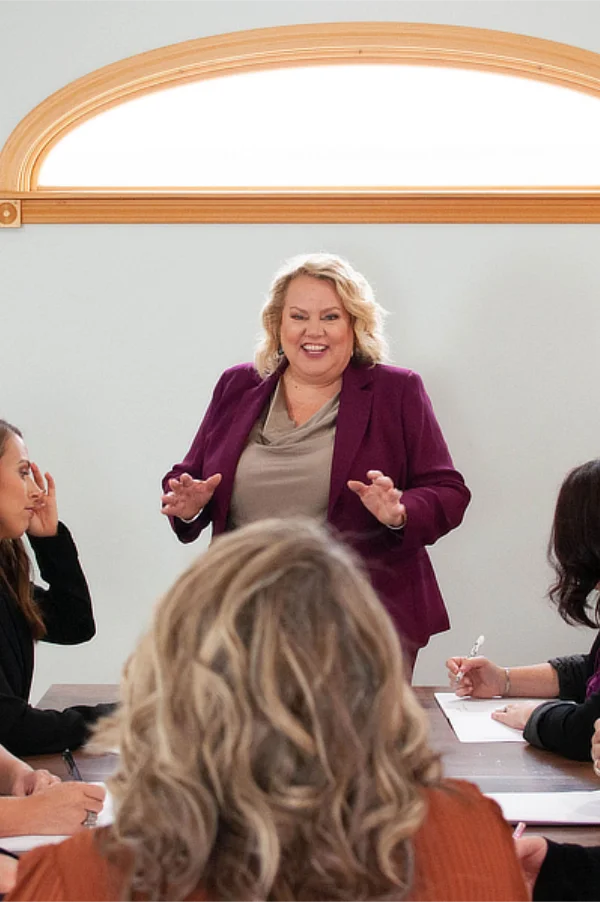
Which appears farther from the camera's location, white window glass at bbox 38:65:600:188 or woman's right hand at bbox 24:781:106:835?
white window glass at bbox 38:65:600:188

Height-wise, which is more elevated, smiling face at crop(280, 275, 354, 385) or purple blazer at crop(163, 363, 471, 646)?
smiling face at crop(280, 275, 354, 385)

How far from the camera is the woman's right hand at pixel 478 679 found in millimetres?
2389

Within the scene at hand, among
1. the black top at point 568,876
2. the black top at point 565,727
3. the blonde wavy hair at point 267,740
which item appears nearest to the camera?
the blonde wavy hair at point 267,740

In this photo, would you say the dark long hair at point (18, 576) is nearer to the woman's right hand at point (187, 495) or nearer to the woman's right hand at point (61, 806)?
the woman's right hand at point (187, 495)

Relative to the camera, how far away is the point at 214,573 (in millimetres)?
928

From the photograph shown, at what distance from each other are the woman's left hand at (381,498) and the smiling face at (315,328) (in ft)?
1.22

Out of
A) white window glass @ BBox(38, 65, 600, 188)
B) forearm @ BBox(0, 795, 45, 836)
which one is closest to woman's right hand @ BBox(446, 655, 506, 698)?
forearm @ BBox(0, 795, 45, 836)

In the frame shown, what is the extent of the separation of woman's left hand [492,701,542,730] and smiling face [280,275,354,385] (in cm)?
98

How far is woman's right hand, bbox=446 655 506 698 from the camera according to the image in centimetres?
239

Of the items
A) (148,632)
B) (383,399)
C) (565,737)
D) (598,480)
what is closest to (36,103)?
(383,399)

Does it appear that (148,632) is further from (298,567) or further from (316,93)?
(316,93)

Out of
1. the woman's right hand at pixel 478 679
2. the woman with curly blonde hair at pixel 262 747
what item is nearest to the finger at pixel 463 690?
the woman's right hand at pixel 478 679

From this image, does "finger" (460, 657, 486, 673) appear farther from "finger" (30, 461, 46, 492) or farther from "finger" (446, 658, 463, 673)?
"finger" (30, 461, 46, 492)

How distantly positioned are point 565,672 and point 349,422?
31.0 inches
